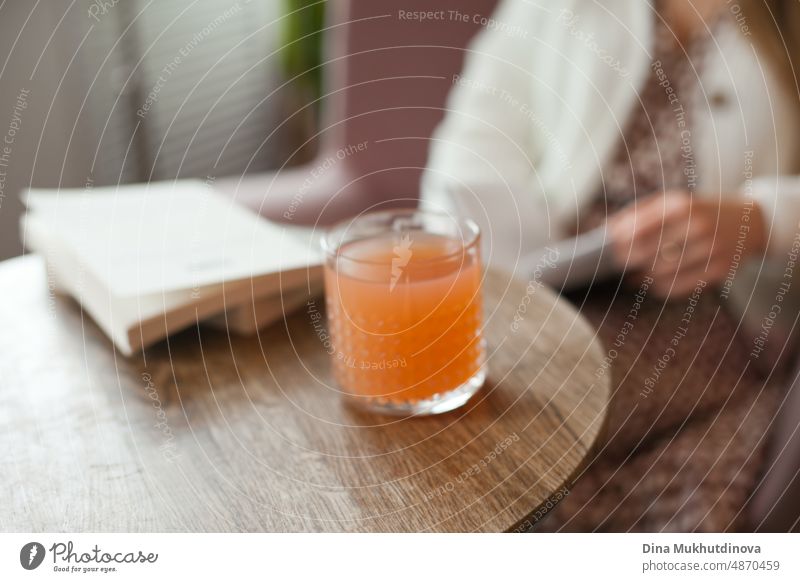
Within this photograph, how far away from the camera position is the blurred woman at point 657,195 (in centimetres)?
53

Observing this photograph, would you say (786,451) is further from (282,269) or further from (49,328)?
(49,328)

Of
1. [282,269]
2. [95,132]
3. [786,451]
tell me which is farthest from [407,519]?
[95,132]

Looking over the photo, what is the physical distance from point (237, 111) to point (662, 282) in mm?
899

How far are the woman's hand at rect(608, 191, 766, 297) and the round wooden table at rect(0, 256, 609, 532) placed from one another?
0.13 m

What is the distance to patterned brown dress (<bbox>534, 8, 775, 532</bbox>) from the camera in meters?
0.51

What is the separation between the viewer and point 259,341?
0.42 meters

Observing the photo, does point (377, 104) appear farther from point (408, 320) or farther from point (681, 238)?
point (408, 320)

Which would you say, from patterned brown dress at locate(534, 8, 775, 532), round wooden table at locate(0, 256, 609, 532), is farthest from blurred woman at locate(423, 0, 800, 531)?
round wooden table at locate(0, 256, 609, 532)

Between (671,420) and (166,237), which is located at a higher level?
(166,237)

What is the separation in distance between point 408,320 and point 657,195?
34 centimetres

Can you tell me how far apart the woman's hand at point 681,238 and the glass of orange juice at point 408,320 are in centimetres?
20

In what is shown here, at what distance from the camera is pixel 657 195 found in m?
0.60

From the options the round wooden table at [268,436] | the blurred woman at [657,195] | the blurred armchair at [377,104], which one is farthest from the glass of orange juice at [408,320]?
the blurred armchair at [377,104]

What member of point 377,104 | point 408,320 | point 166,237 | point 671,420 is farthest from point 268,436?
point 377,104
